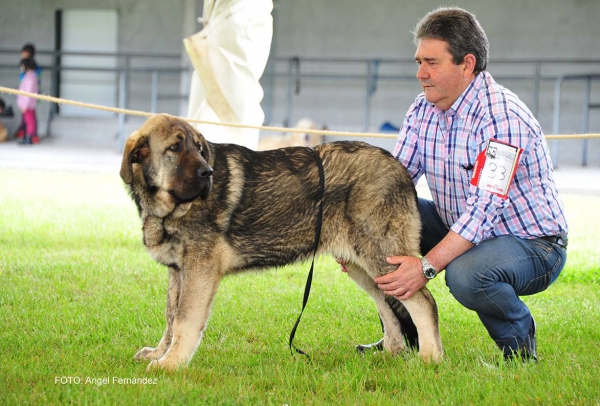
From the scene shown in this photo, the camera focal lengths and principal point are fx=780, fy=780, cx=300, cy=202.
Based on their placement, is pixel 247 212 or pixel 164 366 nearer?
pixel 164 366

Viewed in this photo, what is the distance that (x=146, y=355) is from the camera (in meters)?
4.25

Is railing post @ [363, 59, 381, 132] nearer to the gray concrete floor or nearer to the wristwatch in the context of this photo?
the gray concrete floor

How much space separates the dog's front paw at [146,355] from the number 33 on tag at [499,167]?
1.96m

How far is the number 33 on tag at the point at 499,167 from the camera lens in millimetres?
3967

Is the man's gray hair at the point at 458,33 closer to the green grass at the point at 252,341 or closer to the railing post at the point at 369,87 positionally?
the green grass at the point at 252,341

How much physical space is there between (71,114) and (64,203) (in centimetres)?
1225

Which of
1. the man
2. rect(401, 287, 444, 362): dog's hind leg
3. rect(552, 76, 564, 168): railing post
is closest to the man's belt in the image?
the man

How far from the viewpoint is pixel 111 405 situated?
11.0 ft

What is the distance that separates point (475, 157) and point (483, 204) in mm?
311

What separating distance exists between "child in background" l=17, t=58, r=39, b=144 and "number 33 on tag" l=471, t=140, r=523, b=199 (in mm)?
17257

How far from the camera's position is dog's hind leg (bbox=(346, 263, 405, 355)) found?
4.45 m

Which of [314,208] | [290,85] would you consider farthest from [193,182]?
[290,85]

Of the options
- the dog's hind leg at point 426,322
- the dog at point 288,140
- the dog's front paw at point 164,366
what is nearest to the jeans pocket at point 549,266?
the dog's hind leg at point 426,322

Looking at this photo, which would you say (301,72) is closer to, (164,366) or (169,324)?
(169,324)
